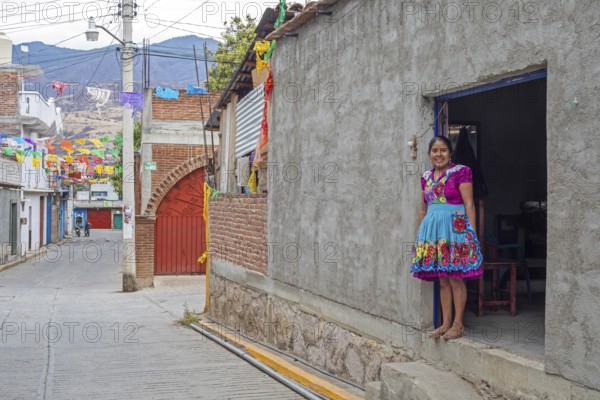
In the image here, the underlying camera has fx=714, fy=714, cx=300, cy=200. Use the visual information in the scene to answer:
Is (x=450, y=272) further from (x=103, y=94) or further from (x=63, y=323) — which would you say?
(x=103, y=94)

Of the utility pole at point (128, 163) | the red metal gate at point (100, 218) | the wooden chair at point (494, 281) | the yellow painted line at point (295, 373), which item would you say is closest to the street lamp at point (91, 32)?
the utility pole at point (128, 163)

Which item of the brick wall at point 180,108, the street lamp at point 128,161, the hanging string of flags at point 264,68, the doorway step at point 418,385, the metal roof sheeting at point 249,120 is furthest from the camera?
the brick wall at point 180,108

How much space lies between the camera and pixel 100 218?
283 ft

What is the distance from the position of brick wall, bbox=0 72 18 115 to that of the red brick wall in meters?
18.1

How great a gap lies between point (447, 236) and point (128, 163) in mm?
16651

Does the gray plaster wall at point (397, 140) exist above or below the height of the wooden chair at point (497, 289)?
above

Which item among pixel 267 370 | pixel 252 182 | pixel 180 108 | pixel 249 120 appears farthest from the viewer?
pixel 180 108

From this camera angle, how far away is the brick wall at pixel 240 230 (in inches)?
419

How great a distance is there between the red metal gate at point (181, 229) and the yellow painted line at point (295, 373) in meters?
13.2

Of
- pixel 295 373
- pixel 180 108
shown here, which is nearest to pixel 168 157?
pixel 180 108

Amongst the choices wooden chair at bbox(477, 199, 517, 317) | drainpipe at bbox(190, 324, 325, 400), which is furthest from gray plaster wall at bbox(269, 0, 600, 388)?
drainpipe at bbox(190, 324, 325, 400)

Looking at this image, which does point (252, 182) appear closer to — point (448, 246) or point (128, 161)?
point (448, 246)

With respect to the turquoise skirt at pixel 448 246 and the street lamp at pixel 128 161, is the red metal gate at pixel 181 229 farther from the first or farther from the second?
the turquoise skirt at pixel 448 246

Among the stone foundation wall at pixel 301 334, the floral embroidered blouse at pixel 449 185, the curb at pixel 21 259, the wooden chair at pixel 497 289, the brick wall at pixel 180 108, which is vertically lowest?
the curb at pixel 21 259
